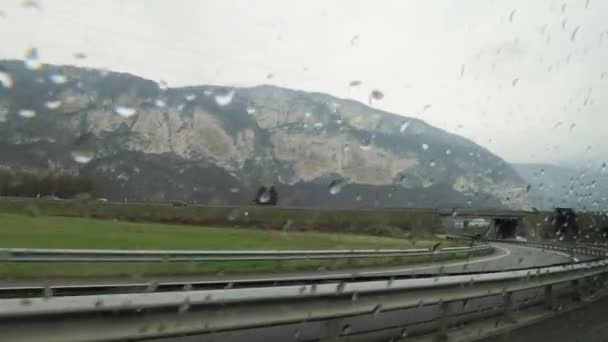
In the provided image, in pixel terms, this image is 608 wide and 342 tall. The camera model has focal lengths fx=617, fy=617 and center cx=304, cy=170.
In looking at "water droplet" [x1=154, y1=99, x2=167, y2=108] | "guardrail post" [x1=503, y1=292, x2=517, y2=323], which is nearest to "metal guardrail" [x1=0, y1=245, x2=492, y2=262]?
"water droplet" [x1=154, y1=99, x2=167, y2=108]

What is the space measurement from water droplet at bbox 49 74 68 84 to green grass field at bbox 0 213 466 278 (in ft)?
22.7

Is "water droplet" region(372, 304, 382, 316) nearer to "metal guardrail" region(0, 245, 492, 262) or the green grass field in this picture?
"metal guardrail" region(0, 245, 492, 262)

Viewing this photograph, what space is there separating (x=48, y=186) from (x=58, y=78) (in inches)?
149

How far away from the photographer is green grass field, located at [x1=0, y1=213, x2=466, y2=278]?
53.0 feet

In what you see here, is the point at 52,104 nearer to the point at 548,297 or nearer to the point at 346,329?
the point at 346,329

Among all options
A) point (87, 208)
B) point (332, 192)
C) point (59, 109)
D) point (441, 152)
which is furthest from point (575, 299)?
point (87, 208)

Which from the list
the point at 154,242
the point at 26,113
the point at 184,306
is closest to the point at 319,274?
the point at 26,113

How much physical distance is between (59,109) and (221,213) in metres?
10.0

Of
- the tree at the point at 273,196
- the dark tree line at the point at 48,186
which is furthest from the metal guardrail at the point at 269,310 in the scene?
the dark tree line at the point at 48,186

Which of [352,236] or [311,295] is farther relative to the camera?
[352,236]

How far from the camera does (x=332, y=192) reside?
12836 mm

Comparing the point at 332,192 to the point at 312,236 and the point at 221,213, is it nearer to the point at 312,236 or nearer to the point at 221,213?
the point at 221,213

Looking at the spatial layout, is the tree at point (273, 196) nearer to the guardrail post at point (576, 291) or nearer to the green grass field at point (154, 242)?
the green grass field at point (154, 242)

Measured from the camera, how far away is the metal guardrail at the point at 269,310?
389 centimetres
